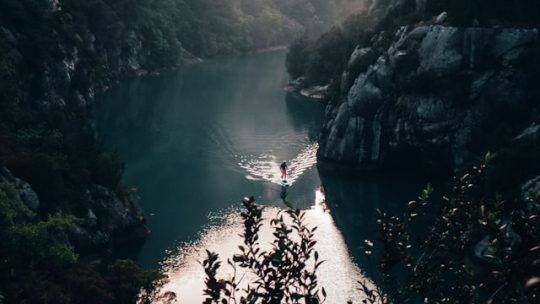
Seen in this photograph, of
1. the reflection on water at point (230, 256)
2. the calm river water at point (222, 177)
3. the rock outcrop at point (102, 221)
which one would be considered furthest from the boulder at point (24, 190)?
the reflection on water at point (230, 256)

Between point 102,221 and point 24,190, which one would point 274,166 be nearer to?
point 102,221

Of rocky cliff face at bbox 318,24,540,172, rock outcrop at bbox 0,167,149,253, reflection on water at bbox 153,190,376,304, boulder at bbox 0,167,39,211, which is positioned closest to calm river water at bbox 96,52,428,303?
reflection on water at bbox 153,190,376,304

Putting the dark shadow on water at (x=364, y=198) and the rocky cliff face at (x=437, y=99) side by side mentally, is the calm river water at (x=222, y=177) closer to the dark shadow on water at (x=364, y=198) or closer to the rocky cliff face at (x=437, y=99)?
the dark shadow on water at (x=364, y=198)

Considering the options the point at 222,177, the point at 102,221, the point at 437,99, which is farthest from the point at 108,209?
the point at 437,99

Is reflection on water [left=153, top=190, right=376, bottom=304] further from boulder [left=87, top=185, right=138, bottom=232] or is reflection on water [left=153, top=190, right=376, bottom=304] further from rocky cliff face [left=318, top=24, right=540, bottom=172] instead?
rocky cliff face [left=318, top=24, right=540, bottom=172]

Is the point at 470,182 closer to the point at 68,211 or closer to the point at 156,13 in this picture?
the point at 68,211

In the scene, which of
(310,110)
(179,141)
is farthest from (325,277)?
(310,110)
